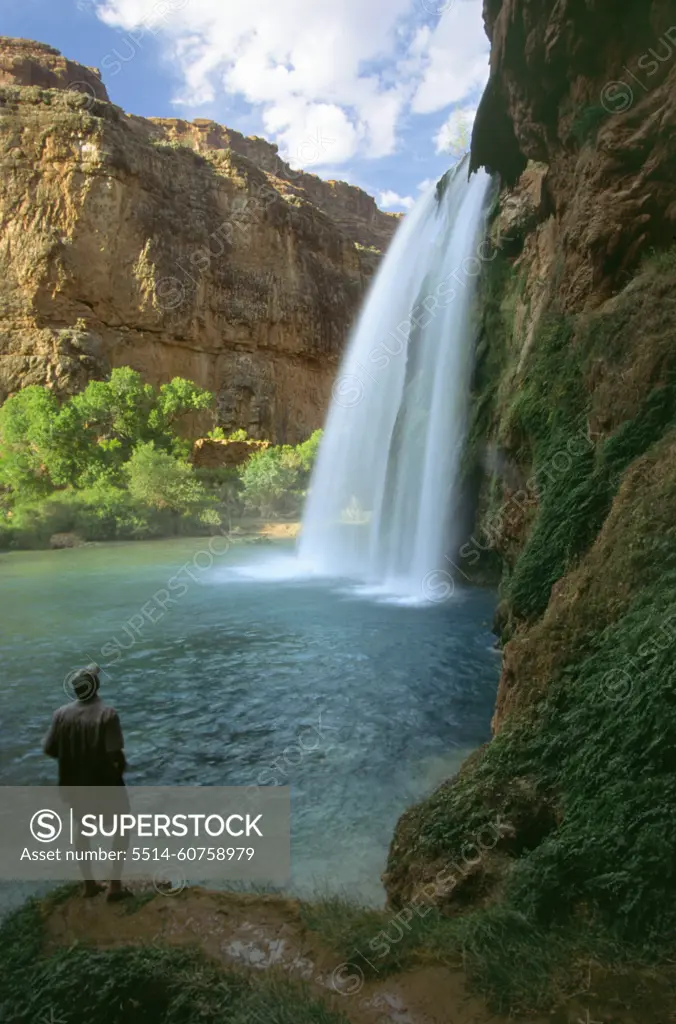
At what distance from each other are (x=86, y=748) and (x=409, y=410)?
1591 centimetres

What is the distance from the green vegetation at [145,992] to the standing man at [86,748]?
72 centimetres

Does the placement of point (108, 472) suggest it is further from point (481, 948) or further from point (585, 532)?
point (481, 948)

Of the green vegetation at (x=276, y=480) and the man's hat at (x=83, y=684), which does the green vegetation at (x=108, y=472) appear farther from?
the man's hat at (x=83, y=684)

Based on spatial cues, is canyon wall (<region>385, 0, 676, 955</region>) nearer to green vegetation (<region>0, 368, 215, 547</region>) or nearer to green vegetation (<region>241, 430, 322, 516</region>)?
green vegetation (<region>0, 368, 215, 547</region>)

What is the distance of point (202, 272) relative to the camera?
1690 inches

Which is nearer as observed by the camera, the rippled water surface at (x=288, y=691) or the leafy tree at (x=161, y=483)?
the rippled water surface at (x=288, y=691)

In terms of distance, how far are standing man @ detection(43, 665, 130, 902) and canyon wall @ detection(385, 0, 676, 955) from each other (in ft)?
6.36

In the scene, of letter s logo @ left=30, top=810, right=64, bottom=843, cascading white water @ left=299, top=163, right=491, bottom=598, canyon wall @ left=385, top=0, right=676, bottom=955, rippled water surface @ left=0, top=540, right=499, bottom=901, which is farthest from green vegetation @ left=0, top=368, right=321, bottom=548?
letter s logo @ left=30, top=810, right=64, bottom=843

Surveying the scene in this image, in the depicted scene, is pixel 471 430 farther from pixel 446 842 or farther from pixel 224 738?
pixel 446 842

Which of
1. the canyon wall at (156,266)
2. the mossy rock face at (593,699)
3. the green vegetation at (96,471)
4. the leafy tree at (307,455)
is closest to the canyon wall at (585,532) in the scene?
the mossy rock face at (593,699)

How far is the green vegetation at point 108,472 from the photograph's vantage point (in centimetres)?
2659

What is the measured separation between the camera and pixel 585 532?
5855 millimetres

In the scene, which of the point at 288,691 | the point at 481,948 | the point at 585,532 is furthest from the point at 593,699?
the point at 288,691

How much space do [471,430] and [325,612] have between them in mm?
5947
